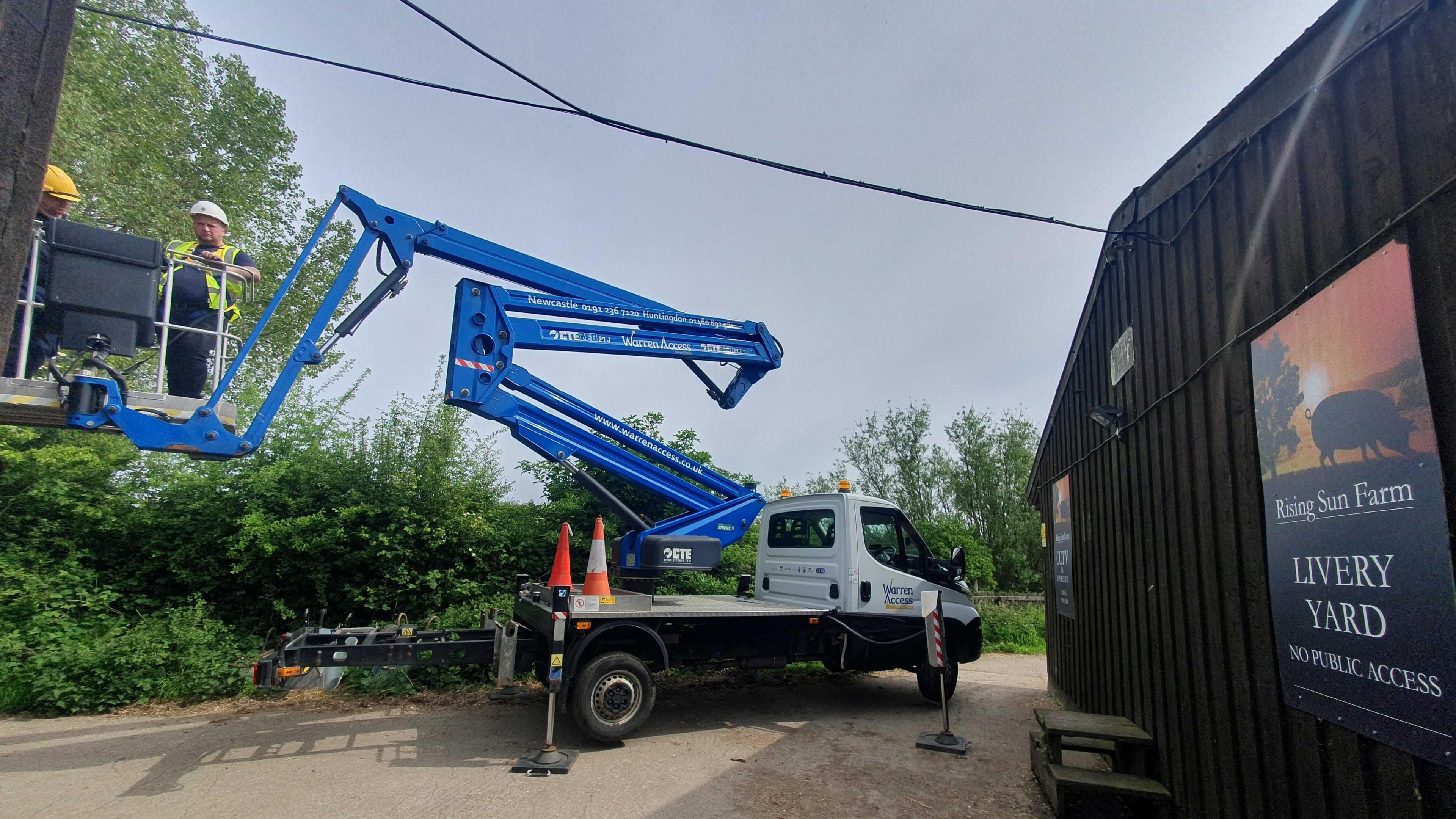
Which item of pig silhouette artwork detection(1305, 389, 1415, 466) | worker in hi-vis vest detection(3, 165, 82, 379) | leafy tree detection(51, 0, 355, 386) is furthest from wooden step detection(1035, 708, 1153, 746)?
leafy tree detection(51, 0, 355, 386)

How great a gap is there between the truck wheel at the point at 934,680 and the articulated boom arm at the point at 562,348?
2.72 m

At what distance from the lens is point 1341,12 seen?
8.96ft

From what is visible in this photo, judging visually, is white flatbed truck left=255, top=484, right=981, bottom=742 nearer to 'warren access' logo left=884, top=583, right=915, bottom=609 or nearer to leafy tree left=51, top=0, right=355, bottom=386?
'warren access' logo left=884, top=583, right=915, bottom=609

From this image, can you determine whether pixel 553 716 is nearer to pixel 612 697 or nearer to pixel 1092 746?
pixel 612 697

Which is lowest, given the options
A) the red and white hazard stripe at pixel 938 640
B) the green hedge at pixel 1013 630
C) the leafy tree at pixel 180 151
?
the green hedge at pixel 1013 630

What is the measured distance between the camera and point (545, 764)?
205 inches

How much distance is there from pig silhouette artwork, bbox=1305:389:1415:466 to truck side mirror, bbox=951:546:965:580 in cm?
538

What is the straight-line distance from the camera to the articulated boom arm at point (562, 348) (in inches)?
241

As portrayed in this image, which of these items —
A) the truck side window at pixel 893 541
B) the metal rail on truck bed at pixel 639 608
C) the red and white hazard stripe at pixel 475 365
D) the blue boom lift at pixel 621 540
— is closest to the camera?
the blue boom lift at pixel 621 540

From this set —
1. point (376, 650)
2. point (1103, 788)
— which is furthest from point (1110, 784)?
point (376, 650)

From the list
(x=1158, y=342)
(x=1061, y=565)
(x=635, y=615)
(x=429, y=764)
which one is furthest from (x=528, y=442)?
(x=1061, y=565)

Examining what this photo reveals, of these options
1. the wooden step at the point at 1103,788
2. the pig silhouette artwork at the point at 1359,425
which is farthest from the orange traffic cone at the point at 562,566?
the pig silhouette artwork at the point at 1359,425

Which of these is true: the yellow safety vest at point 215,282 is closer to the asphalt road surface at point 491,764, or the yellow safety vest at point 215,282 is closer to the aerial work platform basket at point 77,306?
the aerial work platform basket at point 77,306

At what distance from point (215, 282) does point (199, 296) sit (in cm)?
14
